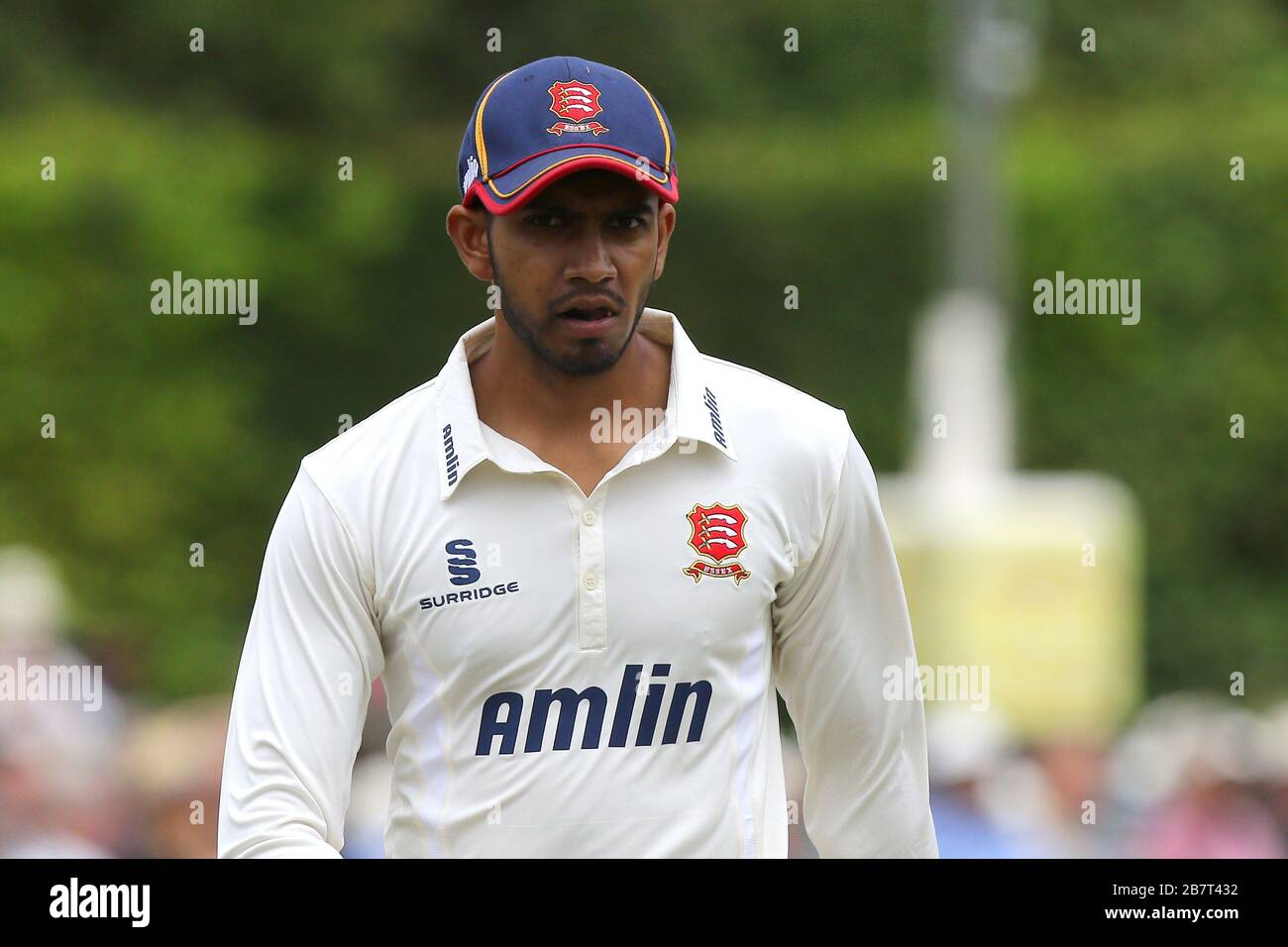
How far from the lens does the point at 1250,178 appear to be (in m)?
14.3

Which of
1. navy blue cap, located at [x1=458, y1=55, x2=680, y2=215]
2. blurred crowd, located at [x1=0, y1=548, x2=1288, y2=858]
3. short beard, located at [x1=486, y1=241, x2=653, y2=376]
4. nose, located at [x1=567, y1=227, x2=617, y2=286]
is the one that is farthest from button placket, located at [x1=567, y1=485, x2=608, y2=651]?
blurred crowd, located at [x1=0, y1=548, x2=1288, y2=858]

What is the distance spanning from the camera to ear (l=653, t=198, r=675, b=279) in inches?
135

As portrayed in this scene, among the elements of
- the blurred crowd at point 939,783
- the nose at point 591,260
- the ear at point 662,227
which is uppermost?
the ear at point 662,227

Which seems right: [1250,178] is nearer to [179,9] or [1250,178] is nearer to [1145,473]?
[1145,473]

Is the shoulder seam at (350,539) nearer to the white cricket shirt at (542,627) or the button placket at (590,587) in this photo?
the white cricket shirt at (542,627)

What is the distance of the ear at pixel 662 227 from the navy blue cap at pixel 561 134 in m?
0.05

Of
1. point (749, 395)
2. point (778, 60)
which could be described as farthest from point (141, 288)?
point (749, 395)

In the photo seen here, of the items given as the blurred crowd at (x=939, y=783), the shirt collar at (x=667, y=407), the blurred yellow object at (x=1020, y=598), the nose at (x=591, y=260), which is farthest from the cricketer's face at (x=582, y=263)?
the blurred yellow object at (x=1020, y=598)

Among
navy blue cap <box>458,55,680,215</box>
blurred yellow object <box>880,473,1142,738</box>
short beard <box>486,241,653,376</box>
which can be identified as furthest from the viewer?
blurred yellow object <box>880,473,1142,738</box>

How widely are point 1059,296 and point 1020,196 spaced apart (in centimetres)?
69

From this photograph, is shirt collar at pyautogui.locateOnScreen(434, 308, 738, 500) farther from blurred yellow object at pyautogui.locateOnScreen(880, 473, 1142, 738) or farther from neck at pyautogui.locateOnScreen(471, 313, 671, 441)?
blurred yellow object at pyautogui.locateOnScreen(880, 473, 1142, 738)

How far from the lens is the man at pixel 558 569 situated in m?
3.35

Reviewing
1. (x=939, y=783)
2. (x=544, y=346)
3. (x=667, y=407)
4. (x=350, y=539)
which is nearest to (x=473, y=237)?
(x=544, y=346)

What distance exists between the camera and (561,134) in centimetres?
332
